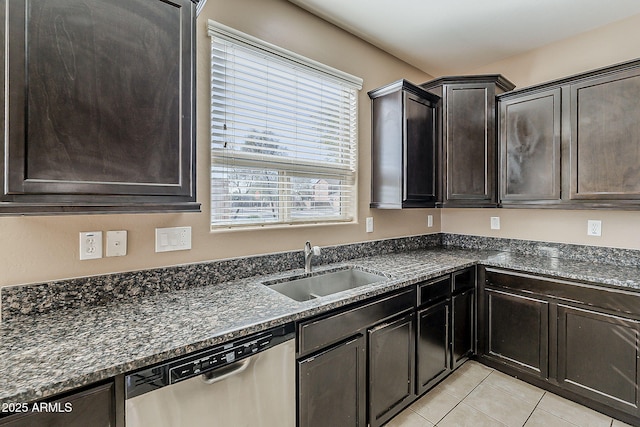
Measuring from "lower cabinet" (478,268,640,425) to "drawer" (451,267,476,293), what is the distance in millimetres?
79

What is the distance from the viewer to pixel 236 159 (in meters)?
1.88

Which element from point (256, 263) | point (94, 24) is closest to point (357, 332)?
point (256, 263)

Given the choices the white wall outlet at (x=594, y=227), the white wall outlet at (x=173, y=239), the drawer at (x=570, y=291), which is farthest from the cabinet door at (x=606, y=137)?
the white wall outlet at (x=173, y=239)

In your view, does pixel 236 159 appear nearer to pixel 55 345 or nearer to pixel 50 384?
pixel 55 345

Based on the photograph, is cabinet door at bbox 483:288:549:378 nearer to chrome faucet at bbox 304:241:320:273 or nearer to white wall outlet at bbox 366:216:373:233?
white wall outlet at bbox 366:216:373:233

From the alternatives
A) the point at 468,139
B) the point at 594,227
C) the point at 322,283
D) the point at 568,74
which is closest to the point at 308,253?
the point at 322,283

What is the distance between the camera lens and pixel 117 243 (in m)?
1.48

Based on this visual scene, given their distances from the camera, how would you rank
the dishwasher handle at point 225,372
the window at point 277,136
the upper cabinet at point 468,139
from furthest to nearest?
1. the upper cabinet at point 468,139
2. the window at point 277,136
3. the dishwasher handle at point 225,372

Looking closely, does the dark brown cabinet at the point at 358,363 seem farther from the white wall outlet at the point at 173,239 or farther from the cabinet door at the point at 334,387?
the white wall outlet at the point at 173,239

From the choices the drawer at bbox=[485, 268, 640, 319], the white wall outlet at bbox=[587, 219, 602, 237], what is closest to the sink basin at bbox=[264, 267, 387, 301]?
the drawer at bbox=[485, 268, 640, 319]

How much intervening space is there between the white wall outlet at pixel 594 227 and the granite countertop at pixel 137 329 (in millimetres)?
515

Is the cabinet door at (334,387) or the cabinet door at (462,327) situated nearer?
the cabinet door at (334,387)

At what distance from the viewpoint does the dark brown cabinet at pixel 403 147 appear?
242cm

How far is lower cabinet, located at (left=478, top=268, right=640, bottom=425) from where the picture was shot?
72.8 inches
